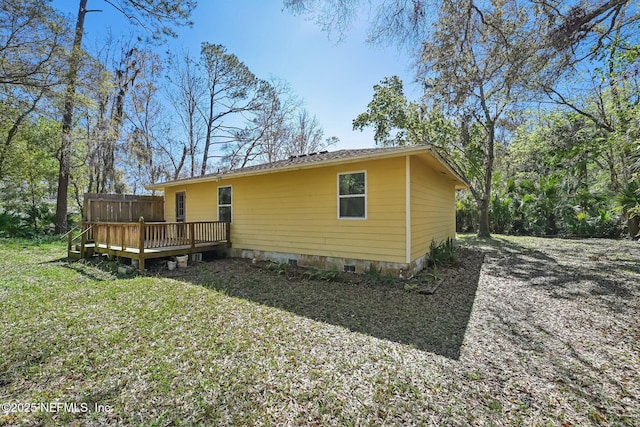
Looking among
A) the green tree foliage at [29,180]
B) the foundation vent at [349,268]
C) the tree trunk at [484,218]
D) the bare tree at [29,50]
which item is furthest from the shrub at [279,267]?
the green tree foliage at [29,180]

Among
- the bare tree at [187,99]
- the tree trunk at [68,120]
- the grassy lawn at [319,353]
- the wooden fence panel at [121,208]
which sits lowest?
the grassy lawn at [319,353]

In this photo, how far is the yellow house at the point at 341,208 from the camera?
20.7ft

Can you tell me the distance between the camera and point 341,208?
711 cm

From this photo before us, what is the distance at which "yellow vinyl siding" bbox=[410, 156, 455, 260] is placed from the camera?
658 cm

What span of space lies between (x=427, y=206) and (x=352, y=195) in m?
2.35

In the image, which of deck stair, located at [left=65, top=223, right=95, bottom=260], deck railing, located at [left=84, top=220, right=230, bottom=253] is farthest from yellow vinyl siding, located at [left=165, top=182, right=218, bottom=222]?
deck stair, located at [left=65, top=223, right=95, bottom=260]

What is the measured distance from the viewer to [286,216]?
8.10 meters

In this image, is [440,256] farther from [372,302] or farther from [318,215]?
[372,302]

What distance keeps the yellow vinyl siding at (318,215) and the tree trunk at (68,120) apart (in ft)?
20.7

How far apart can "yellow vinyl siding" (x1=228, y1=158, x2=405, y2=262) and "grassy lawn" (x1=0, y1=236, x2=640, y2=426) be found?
1182 mm

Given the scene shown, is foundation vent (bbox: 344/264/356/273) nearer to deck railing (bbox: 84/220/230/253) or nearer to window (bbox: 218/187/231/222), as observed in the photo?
deck railing (bbox: 84/220/230/253)

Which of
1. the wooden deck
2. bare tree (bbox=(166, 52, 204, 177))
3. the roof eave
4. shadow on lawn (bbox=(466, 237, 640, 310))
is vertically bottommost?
shadow on lawn (bbox=(466, 237, 640, 310))

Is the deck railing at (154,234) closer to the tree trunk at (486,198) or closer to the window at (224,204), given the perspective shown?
the window at (224,204)

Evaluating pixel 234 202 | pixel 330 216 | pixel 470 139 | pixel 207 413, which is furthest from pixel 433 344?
pixel 470 139
